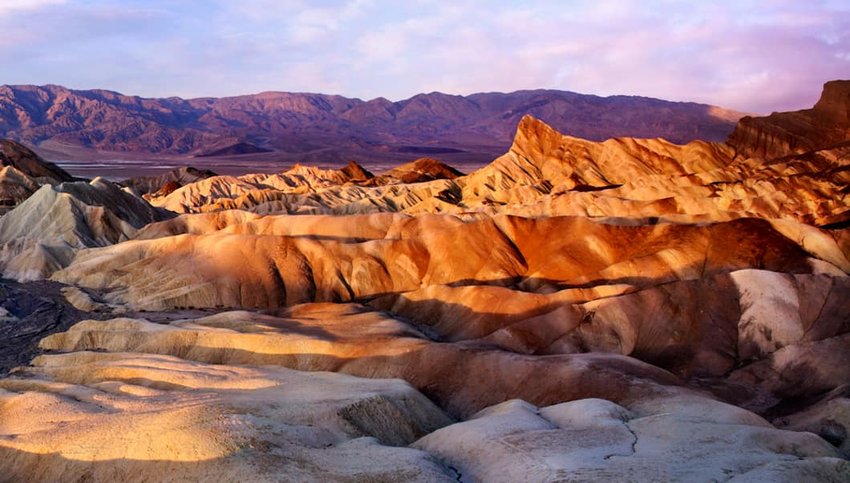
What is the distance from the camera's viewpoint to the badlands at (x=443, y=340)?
16203 millimetres

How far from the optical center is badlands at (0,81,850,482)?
53.2 ft

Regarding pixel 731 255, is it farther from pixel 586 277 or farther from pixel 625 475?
pixel 625 475

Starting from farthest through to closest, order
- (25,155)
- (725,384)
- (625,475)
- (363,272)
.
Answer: (25,155) → (363,272) → (725,384) → (625,475)

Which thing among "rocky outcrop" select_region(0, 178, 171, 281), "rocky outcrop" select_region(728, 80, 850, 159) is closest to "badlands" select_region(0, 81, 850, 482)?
"rocky outcrop" select_region(0, 178, 171, 281)

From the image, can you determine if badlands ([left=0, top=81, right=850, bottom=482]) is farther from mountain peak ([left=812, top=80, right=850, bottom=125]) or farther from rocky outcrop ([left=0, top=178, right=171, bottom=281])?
mountain peak ([left=812, top=80, right=850, bottom=125])

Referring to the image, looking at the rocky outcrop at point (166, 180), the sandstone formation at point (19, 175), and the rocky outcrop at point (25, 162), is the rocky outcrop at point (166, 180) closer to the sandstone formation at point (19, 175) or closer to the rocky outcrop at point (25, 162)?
the rocky outcrop at point (25, 162)

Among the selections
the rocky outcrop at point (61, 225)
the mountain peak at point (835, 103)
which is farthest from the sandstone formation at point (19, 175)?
the mountain peak at point (835, 103)

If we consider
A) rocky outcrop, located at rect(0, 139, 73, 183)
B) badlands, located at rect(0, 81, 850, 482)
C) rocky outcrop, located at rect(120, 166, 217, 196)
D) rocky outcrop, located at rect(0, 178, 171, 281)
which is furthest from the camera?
rocky outcrop, located at rect(120, 166, 217, 196)

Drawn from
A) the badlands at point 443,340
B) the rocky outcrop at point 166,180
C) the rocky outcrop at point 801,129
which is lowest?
the badlands at point 443,340

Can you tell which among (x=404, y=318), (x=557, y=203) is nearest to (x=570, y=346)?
(x=404, y=318)

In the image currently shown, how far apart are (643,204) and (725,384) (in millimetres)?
Result: 26297

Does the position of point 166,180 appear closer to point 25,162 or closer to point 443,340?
point 25,162

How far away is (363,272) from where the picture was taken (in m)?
42.4

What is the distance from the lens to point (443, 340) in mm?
33438
